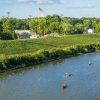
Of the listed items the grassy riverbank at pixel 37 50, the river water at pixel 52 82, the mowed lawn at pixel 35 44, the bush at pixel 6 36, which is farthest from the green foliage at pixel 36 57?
the bush at pixel 6 36

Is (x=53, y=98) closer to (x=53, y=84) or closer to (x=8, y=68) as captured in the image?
(x=53, y=84)

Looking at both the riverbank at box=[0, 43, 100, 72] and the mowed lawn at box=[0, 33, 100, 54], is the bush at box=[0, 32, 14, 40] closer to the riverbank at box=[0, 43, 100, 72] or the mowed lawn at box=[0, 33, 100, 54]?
the mowed lawn at box=[0, 33, 100, 54]

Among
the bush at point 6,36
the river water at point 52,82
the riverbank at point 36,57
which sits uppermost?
the bush at point 6,36

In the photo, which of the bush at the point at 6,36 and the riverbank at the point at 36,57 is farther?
the bush at the point at 6,36

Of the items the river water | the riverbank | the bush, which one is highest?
the bush

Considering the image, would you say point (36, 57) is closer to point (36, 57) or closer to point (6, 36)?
point (36, 57)

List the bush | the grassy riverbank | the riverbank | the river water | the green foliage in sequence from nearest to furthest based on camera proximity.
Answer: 1. the river water
2. the riverbank
3. the green foliage
4. the grassy riverbank
5. the bush

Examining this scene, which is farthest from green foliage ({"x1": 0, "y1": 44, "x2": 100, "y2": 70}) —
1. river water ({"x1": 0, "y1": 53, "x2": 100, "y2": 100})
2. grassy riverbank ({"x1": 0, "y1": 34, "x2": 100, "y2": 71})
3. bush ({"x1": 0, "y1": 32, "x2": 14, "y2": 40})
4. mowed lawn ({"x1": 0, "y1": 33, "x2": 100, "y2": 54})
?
bush ({"x1": 0, "y1": 32, "x2": 14, "y2": 40})

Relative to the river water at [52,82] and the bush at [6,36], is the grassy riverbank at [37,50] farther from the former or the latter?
the bush at [6,36]

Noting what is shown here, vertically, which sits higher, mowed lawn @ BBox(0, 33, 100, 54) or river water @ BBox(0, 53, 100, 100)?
mowed lawn @ BBox(0, 33, 100, 54)
